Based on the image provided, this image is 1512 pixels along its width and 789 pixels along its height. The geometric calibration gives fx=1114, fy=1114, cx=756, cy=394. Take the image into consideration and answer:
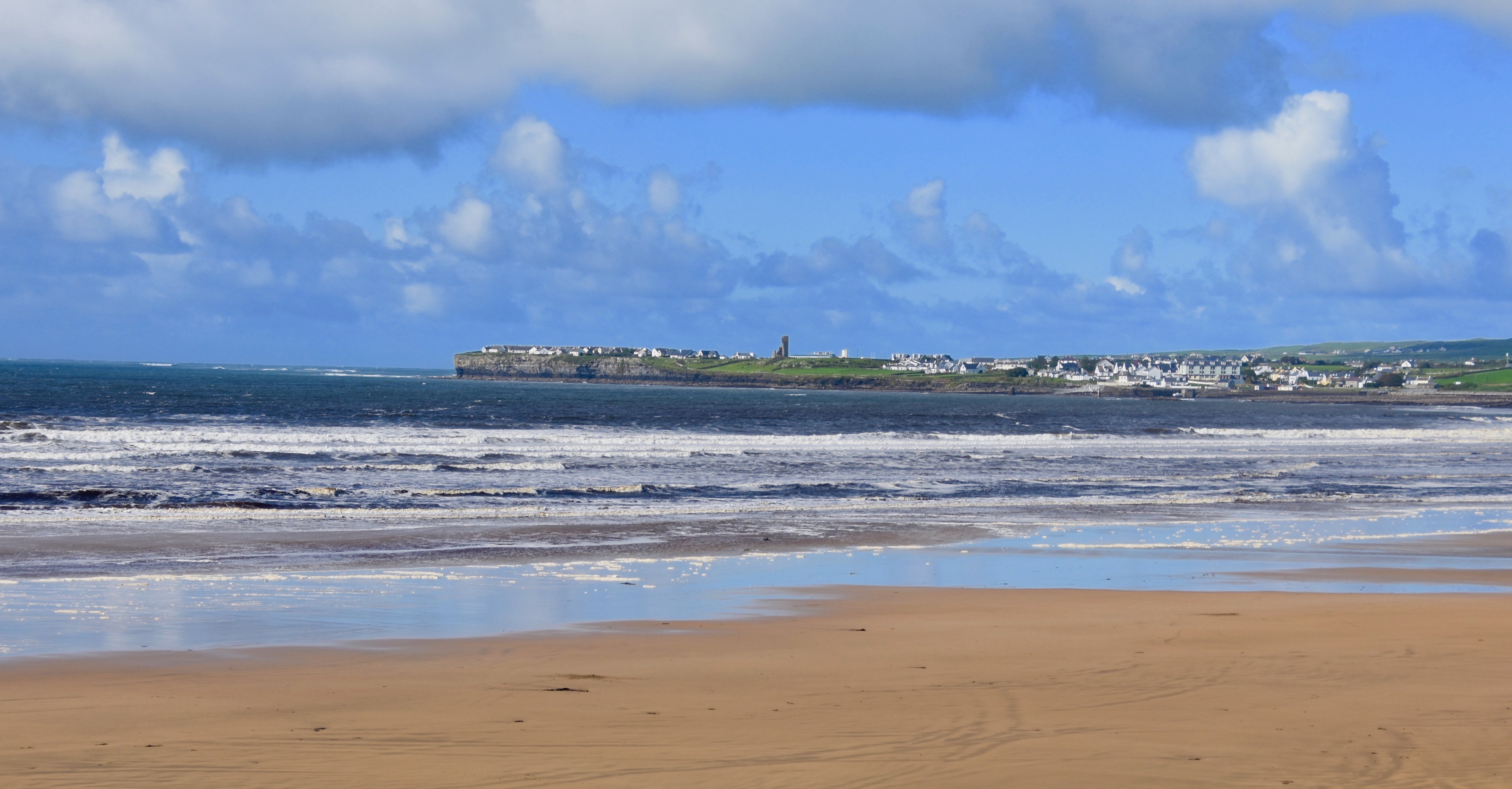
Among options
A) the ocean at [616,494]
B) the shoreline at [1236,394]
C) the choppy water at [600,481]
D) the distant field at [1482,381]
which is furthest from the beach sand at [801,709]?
the distant field at [1482,381]

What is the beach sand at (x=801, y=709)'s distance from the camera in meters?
6.56

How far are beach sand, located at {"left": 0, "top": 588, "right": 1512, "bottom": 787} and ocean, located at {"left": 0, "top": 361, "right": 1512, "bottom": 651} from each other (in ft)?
6.75

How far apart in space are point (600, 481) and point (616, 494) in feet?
10.8

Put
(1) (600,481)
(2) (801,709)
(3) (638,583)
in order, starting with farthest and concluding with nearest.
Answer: (1) (600,481), (3) (638,583), (2) (801,709)

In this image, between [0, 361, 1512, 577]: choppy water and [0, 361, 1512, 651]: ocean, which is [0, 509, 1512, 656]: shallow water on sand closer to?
[0, 361, 1512, 651]: ocean

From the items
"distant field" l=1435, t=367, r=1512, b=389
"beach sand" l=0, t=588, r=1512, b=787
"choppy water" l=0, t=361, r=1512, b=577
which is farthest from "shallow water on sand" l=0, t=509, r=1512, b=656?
"distant field" l=1435, t=367, r=1512, b=389

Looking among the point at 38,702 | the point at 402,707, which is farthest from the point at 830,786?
the point at 38,702

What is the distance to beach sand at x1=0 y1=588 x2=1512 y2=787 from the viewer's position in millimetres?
6559

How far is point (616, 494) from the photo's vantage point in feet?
90.7

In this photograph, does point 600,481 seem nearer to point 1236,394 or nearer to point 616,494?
point 616,494

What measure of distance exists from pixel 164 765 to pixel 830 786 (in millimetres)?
3924

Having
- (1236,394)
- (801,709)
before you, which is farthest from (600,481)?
(1236,394)

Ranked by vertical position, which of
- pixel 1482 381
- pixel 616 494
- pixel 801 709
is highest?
pixel 1482 381

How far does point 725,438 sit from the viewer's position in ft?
169
